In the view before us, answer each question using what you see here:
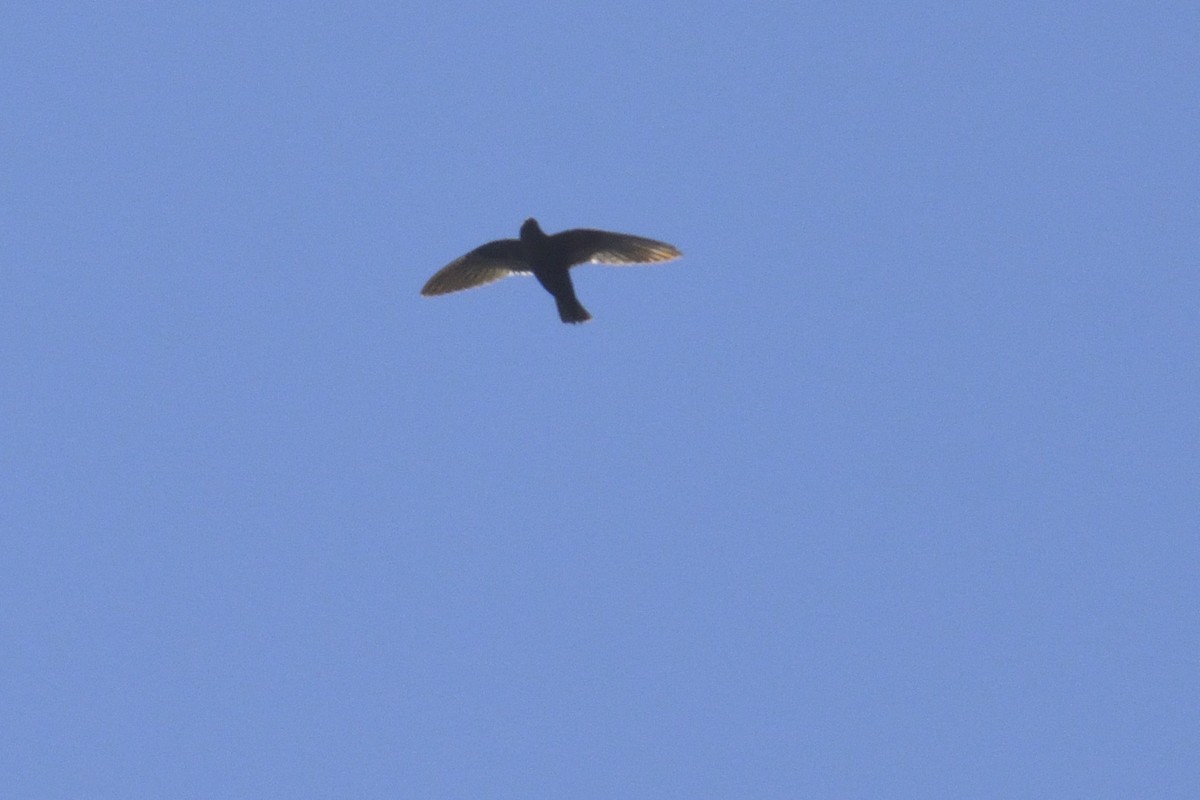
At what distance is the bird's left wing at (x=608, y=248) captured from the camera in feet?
71.8

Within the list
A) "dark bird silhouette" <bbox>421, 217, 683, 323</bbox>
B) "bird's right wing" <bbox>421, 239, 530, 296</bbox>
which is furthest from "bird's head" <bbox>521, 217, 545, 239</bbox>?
"bird's right wing" <bbox>421, 239, 530, 296</bbox>

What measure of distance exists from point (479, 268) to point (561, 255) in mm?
1441

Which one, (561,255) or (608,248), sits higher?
(608,248)

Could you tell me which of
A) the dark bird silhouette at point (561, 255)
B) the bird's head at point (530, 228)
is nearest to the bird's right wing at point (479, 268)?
the dark bird silhouette at point (561, 255)

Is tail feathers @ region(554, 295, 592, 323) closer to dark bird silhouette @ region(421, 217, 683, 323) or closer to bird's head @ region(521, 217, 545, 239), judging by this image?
dark bird silhouette @ region(421, 217, 683, 323)

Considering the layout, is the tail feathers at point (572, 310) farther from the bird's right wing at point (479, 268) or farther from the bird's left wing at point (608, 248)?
the bird's right wing at point (479, 268)

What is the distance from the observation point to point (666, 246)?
22250 millimetres

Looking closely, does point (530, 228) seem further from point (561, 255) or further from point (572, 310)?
point (572, 310)

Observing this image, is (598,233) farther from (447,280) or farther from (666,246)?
(447,280)

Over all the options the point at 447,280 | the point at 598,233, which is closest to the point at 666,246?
the point at 598,233

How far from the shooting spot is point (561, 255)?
21938mm

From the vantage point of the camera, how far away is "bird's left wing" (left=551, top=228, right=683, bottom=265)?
21.9 m

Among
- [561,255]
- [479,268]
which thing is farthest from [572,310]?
[479,268]

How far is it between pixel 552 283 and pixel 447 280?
6.14 ft
